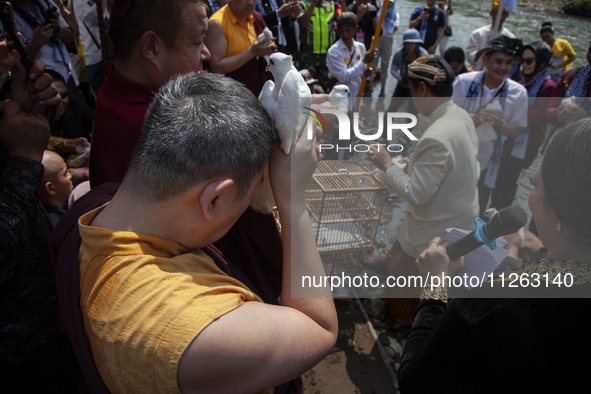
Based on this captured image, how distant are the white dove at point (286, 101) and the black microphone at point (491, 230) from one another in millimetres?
775

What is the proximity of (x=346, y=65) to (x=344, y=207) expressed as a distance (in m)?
3.50

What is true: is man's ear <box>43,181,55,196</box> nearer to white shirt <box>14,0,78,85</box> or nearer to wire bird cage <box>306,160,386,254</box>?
wire bird cage <box>306,160,386,254</box>

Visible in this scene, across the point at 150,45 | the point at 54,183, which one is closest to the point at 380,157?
the point at 150,45

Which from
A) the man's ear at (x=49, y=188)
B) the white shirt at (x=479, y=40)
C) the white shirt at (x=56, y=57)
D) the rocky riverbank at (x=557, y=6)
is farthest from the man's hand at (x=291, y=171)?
the rocky riverbank at (x=557, y=6)

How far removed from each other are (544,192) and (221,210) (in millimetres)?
911

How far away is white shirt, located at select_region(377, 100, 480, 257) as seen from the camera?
2.31 meters

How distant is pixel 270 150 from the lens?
3.58 ft

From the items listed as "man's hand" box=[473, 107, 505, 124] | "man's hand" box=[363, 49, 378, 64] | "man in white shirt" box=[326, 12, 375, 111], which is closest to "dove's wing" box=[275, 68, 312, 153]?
"man's hand" box=[473, 107, 505, 124]

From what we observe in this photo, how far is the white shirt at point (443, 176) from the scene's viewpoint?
7.59ft

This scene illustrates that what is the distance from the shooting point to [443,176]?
2.32m

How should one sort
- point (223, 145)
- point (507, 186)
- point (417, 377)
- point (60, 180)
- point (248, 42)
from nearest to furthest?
point (223, 145)
point (417, 377)
point (60, 180)
point (248, 42)
point (507, 186)

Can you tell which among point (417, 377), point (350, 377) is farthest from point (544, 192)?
point (350, 377)

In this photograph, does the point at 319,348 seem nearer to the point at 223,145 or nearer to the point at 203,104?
the point at 223,145

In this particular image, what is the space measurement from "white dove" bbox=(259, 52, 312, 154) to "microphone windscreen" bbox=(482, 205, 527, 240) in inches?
30.4
